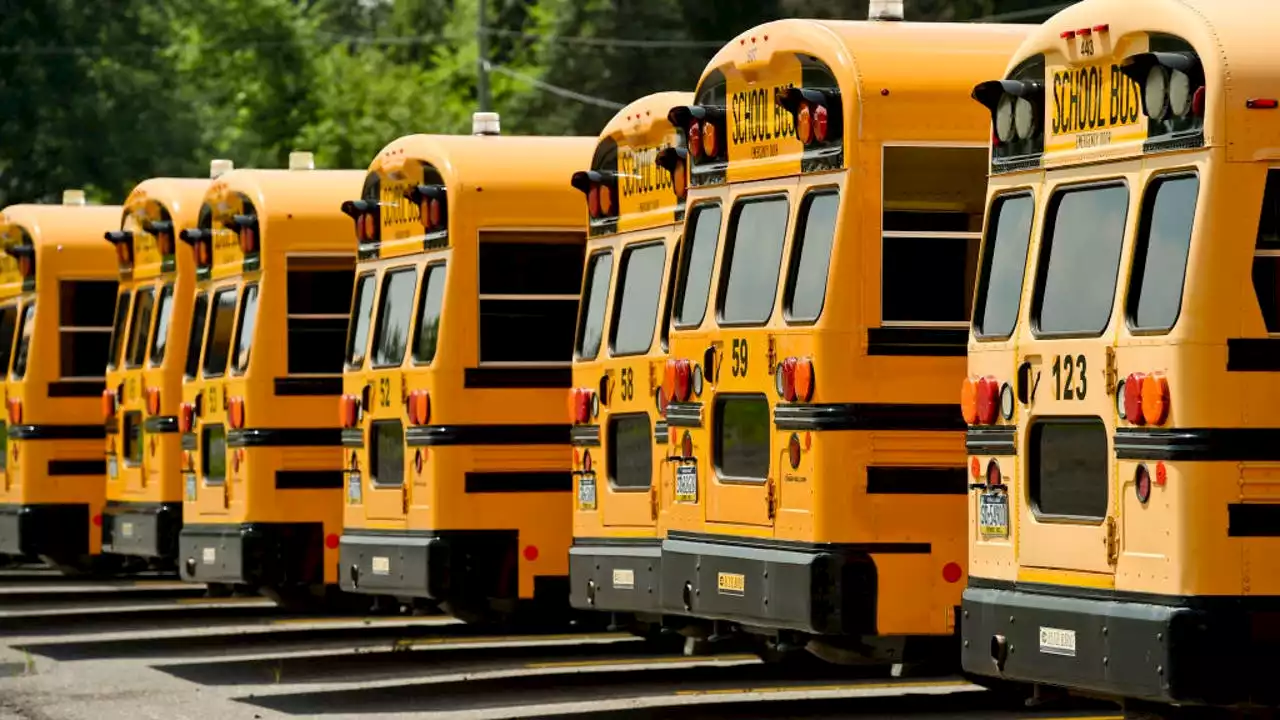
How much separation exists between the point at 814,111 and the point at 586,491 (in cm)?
325

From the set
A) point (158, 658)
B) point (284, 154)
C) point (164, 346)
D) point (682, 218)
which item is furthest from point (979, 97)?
point (284, 154)

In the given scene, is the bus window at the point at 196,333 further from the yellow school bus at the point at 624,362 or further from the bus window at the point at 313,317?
the yellow school bus at the point at 624,362

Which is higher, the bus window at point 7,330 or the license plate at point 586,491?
the bus window at point 7,330

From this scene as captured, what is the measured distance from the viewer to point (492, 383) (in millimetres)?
15000

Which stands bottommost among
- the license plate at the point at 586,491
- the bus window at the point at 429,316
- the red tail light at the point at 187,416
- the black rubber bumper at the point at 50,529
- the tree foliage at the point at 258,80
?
the black rubber bumper at the point at 50,529

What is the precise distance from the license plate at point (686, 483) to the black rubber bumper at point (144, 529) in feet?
24.2

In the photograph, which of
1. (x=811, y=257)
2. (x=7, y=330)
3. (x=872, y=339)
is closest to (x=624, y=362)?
(x=811, y=257)

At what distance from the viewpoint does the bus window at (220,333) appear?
18000 mm

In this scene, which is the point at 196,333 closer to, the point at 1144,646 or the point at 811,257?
the point at 811,257

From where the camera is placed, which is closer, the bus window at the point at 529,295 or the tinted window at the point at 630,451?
the tinted window at the point at 630,451

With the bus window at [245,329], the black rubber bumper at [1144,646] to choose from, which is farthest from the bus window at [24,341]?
the black rubber bumper at [1144,646]

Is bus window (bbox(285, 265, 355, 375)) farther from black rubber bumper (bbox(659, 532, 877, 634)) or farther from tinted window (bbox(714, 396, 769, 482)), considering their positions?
tinted window (bbox(714, 396, 769, 482))

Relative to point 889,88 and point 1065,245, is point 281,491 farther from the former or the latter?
point 1065,245

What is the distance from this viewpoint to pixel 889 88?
1109 centimetres
